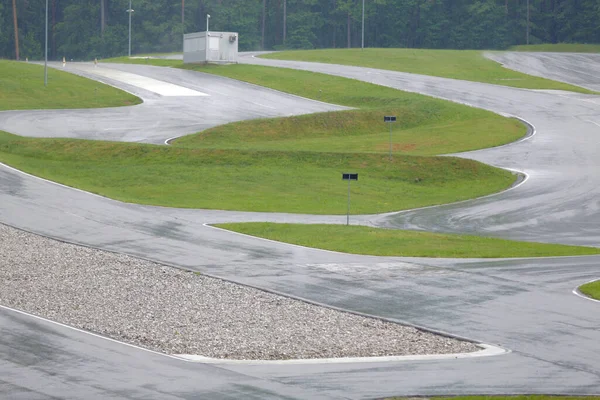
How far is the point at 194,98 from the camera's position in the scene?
6681 cm

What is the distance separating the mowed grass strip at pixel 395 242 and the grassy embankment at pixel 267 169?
510 mm

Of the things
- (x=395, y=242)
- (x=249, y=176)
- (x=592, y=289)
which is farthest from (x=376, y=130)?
(x=592, y=289)

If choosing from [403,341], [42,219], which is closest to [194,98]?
[42,219]

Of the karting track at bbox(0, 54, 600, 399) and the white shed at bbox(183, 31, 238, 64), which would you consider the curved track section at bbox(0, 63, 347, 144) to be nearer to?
the white shed at bbox(183, 31, 238, 64)

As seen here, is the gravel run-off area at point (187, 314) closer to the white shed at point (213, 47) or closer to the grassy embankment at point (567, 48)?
the white shed at point (213, 47)

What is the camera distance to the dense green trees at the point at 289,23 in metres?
131

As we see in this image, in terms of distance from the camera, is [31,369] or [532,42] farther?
[532,42]

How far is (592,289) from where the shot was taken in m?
22.0

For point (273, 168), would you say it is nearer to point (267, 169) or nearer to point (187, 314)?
point (267, 169)

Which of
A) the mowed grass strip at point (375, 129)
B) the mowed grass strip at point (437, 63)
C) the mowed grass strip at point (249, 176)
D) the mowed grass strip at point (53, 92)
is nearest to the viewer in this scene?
the mowed grass strip at point (249, 176)

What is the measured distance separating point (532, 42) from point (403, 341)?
122 m

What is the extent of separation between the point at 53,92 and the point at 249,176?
31.5 m

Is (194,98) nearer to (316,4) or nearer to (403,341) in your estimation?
(403,341)

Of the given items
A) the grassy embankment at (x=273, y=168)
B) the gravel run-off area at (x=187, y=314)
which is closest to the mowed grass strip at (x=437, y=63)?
the grassy embankment at (x=273, y=168)
